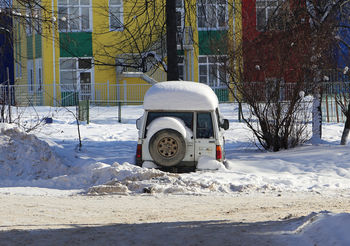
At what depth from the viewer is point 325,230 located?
671cm

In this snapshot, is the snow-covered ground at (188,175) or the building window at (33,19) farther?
the building window at (33,19)

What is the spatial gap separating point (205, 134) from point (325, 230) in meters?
6.44

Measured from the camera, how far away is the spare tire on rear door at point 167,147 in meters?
12.5

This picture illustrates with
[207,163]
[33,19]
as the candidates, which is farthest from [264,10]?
[207,163]

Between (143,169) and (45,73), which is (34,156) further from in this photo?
(45,73)

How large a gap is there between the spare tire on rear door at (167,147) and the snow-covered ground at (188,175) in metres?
0.45

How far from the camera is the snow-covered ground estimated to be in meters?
11.2

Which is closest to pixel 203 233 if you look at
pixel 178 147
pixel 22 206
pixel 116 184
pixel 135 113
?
pixel 22 206

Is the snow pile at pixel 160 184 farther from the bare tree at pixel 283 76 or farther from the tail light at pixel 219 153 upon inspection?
the bare tree at pixel 283 76

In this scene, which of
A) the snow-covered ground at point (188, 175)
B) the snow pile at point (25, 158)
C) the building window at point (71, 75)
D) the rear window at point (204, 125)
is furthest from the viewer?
the building window at point (71, 75)

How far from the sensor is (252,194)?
11125 millimetres

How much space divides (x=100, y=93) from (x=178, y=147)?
25.1 metres

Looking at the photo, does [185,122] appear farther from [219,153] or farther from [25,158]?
[25,158]

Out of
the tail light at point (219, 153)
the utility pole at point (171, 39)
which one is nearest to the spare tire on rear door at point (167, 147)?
the tail light at point (219, 153)
